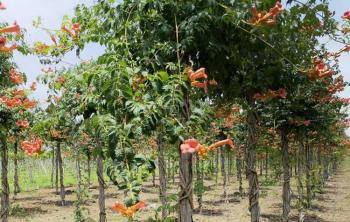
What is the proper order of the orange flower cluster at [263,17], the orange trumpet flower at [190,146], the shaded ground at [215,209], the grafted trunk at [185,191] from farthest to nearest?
1. the shaded ground at [215,209]
2. the grafted trunk at [185,191]
3. the orange flower cluster at [263,17]
4. the orange trumpet flower at [190,146]

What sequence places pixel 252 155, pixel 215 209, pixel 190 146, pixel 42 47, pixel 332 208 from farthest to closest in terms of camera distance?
pixel 332 208, pixel 215 209, pixel 252 155, pixel 42 47, pixel 190 146

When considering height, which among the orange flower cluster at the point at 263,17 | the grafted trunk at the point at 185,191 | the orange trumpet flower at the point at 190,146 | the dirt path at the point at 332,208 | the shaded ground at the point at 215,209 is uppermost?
the orange flower cluster at the point at 263,17

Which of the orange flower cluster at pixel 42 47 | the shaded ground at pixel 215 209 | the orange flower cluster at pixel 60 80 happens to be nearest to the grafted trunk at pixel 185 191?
the orange flower cluster at pixel 60 80

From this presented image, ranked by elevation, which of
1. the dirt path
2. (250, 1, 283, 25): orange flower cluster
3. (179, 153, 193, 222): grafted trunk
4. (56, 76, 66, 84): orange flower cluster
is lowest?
the dirt path

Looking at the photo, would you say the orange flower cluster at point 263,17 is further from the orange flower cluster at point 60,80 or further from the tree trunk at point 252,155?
the tree trunk at point 252,155

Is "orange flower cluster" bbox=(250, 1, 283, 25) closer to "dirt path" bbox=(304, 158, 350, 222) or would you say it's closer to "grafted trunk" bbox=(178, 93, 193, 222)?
"grafted trunk" bbox=(178, 93, 193, 222)

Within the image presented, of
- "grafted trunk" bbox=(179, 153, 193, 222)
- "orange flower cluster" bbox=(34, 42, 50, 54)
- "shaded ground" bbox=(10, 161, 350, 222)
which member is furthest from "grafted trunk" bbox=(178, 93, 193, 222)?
"shaded ground" bbox=(10, 161, 350, 222)

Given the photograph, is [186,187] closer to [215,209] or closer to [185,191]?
[185,191]

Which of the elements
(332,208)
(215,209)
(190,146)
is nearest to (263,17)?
(190,146)

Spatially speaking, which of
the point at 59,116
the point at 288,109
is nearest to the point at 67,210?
the point at 288,109

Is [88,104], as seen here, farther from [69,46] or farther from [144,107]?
[69,46]

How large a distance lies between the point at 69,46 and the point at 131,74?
3.98 feet

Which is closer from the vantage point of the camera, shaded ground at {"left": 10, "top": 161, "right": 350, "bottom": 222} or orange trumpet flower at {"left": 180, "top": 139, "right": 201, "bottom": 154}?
orange trumpet flower at {"left": 180, "top": 139, "right": 201, "bottom": 154}

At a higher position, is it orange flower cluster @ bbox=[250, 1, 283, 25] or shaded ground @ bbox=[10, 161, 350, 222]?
orange flower cluster @ bbox=[250, 1, 283, 25]
